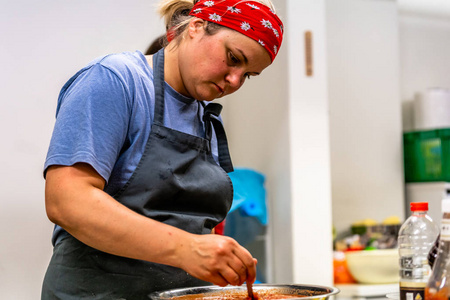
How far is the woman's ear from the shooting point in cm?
124

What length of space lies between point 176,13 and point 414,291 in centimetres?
88

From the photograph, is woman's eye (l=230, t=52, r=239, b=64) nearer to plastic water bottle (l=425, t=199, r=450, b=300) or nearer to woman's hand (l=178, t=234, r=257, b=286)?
woman's hand (l=178, t=234, r=257, b=286)

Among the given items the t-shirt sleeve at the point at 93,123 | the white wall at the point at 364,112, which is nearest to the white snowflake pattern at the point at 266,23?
the t-shirt sleeve at the point at 93,123

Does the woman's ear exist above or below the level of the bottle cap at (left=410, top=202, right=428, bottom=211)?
above

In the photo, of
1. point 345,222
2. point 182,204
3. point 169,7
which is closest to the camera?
point 182,204

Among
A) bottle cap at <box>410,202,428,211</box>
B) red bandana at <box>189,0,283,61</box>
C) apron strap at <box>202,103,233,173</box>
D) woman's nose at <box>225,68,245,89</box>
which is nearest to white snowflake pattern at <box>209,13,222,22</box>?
red bandana at <box>189,0,283,61</box>

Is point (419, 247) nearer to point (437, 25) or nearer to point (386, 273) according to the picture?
point (386, 273)

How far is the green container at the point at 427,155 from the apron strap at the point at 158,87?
10.4 feet

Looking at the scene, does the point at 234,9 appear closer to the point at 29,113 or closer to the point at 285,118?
the point at 29,113

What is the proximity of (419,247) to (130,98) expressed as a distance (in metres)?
0.72

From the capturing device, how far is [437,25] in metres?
4.87

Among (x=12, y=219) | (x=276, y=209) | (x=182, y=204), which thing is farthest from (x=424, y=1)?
(x=182, y=204)

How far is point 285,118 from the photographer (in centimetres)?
312

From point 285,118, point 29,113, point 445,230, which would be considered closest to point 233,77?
point 445,230
